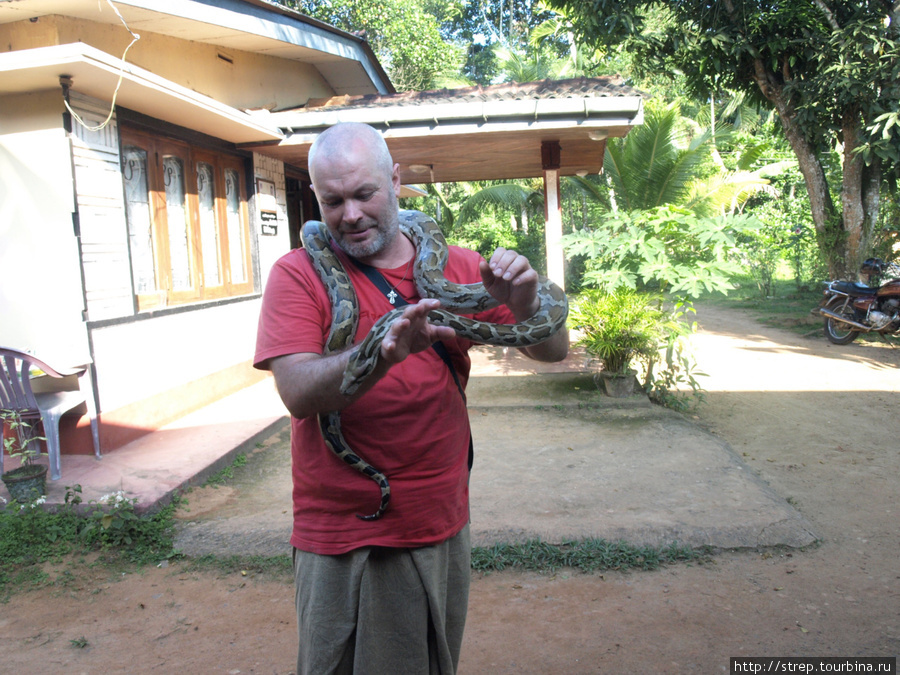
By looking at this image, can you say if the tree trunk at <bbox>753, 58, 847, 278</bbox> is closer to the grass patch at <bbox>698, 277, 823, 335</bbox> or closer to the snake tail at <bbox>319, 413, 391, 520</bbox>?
the grass patch at <bbox>698, 277, 823, 335</bbox>

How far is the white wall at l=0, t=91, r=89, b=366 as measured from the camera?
581cm

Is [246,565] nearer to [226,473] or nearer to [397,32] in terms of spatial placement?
[226,473]

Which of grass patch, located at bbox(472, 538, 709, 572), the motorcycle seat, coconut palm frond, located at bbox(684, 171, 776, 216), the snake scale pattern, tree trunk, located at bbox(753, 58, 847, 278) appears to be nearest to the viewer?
the snake scale pattern

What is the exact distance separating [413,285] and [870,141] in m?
11.9

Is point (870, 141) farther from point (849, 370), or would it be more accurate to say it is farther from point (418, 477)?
point (418, 477)

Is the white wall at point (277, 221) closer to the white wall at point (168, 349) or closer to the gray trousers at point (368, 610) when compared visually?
the white wall at point (168, 349)

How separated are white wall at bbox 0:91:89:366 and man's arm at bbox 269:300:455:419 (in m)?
4.80

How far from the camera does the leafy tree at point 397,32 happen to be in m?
21.5

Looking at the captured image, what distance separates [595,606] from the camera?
380 centimetres

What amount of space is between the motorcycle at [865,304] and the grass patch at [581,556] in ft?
31.2

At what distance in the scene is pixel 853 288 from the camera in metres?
12.2

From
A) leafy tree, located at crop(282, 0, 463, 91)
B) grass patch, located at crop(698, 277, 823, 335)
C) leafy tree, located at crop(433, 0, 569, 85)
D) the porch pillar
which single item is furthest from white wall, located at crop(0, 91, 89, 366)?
leafy tree, located at crop(433, 0, 569, 85)

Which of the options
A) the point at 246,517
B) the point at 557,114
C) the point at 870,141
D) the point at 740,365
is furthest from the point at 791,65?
the point at 246,517

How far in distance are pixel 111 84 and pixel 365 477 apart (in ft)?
17.4
